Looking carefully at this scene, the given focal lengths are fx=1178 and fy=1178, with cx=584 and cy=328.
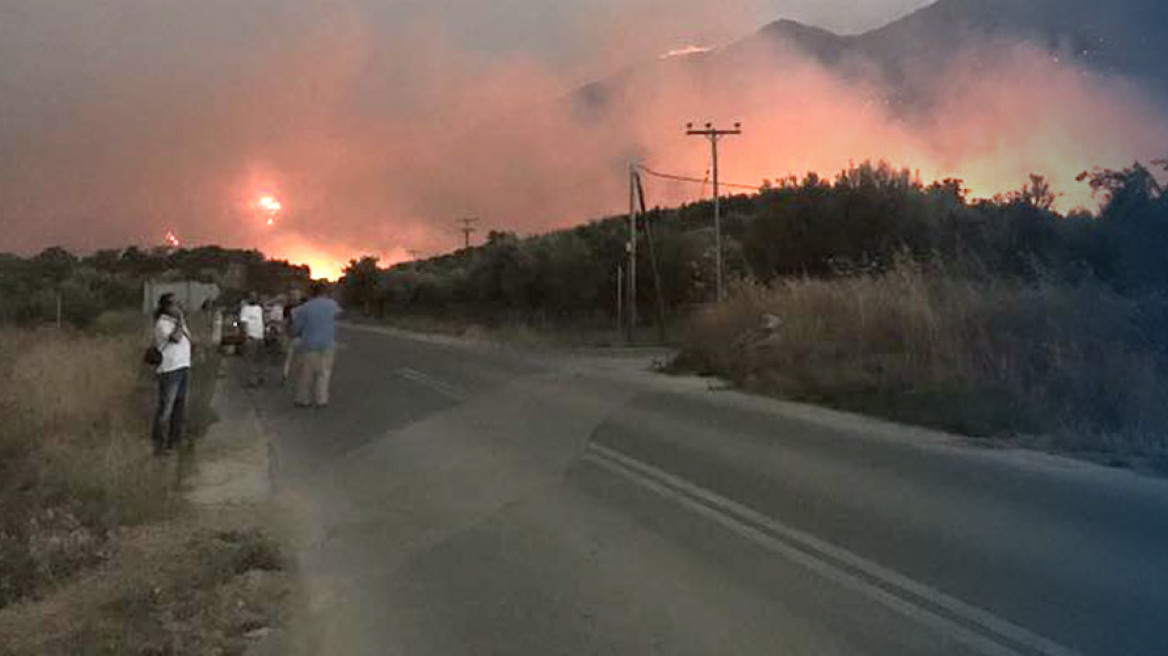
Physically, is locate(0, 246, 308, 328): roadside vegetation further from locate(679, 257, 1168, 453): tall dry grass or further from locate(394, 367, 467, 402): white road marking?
locate(679, 257, 1168, 453): tall dry grass

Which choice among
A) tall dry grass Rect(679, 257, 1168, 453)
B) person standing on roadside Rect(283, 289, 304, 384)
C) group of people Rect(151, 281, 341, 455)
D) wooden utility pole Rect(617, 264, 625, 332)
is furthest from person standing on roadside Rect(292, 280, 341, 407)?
wooden utility pole Rect(617, 264, 625, 332)

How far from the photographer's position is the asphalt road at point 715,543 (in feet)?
19.7

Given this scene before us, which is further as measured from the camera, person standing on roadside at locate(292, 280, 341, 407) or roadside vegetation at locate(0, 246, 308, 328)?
roadside vegetation at locate(0, 246, 308, 328)

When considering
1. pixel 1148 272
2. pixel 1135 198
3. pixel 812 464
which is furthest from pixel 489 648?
pixel 1135 198

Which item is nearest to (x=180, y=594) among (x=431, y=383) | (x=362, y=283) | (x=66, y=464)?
(x=66, y=464)

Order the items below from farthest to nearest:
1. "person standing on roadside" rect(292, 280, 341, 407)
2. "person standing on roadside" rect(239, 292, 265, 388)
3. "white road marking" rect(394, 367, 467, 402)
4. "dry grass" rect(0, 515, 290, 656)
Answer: "person standing on roadside" rect(239, 292, 265, 388), "white road marking" rect(394, 367, 467, 402), "person standing on roadside" rect(292, 280, 341, 407), "dry grass" rect(0, 515, 290, 656)

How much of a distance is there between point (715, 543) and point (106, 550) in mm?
4451

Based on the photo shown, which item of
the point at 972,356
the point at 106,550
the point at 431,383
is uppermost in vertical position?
the point at 972,356

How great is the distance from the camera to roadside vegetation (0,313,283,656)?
653cm

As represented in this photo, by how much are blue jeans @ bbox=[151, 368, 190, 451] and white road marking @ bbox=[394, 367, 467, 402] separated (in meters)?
6.51

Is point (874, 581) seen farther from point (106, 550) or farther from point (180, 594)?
point (106, 550)

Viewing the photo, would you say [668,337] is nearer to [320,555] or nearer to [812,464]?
[812,464]

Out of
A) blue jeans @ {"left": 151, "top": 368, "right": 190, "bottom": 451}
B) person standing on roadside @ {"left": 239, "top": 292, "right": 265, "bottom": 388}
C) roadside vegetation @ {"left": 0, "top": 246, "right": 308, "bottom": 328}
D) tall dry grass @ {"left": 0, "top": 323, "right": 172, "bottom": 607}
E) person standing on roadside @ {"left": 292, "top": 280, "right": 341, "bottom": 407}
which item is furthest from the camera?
roadside vegetation @ {"left": 0, "top": 246, "right": 308, "bottom": 328}

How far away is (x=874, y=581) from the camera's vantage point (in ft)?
22.6
